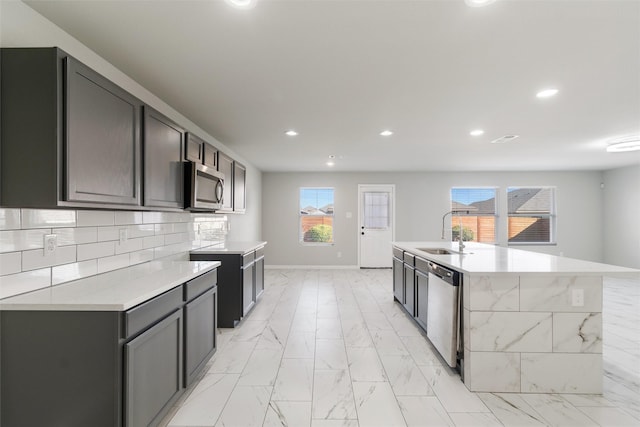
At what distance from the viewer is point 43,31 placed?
162 centimetres

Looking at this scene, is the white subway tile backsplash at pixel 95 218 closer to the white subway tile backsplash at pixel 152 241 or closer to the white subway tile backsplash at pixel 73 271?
the white subway tile backsplash at pixel 73 271

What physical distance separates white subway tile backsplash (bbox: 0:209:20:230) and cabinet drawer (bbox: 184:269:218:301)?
0.92m

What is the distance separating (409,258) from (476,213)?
4386mm

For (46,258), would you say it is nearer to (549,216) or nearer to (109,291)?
(109,291)

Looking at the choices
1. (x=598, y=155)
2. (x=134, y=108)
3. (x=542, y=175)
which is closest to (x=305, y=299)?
(x=134, y=108)

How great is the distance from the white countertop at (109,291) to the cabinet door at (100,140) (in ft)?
1.63

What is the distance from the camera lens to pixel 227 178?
3773 millimetres

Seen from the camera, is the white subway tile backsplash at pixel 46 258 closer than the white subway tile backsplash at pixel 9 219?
No

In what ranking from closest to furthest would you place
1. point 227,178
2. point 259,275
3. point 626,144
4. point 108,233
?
point 108,233, point 227,178, point 626,144, point 259,275

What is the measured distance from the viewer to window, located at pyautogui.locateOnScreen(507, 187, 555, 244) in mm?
7000

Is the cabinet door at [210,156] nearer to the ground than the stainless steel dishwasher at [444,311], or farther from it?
farther from it

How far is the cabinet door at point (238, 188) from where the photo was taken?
4070mm

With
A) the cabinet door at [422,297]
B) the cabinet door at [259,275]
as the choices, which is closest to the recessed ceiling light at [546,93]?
the cabinet door at [422,297]

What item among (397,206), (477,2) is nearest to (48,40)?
(477,2)
